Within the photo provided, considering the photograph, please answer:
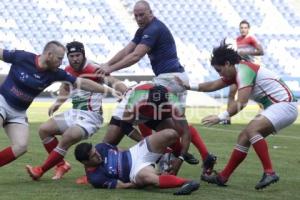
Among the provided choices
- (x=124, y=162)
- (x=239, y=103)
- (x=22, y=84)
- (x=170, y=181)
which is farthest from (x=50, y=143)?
(x=239, y=103)

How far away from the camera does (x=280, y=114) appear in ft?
24.7

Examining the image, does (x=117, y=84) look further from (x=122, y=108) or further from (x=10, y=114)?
(x=10, y=114)

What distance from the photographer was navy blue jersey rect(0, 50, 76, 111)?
775cm

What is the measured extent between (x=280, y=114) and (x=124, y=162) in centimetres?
173

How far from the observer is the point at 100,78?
835 cm

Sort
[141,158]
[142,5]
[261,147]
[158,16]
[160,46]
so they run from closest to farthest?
[141,158] < [261,147] < [142,5] < [160,46] < [158,16]

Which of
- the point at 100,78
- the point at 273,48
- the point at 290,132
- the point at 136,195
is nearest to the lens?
the point at 136,195

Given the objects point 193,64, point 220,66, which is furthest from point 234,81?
point 193,64

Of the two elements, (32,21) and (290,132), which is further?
(32,21)

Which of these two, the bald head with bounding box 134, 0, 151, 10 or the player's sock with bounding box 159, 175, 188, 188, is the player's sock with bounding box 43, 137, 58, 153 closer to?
the bald head with bounding box 134, 0, 151, 10

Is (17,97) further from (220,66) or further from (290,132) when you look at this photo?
(290,132)

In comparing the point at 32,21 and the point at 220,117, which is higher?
the point at 220,117

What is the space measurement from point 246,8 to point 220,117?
87.2ft

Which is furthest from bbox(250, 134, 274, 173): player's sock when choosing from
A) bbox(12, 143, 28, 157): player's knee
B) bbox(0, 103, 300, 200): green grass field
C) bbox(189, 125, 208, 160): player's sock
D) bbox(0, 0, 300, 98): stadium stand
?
bbox(0, 0, 300, 98): stadium stand
